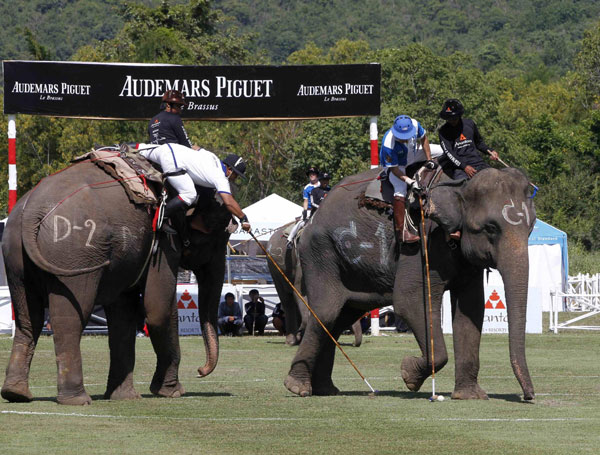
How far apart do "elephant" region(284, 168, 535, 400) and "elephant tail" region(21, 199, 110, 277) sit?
334 centimetres

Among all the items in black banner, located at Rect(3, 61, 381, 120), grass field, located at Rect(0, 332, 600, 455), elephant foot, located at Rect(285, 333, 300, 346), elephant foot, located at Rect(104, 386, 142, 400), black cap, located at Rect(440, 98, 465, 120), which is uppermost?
black banner, located at Rect(3, 61, 381, 120)

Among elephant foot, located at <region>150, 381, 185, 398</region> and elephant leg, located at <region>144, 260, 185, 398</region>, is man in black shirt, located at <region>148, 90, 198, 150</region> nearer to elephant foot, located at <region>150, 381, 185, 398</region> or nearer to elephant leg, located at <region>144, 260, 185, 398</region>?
elephant leg, located at <region>144, 260, 185, 398</region>

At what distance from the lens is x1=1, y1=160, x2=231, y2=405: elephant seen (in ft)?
44.8

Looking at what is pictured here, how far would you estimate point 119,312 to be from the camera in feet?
50.0

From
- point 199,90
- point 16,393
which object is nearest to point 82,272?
point 16,393

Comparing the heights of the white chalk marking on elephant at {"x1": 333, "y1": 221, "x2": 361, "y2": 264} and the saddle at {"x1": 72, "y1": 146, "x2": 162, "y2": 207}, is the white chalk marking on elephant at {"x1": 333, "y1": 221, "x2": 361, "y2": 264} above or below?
below

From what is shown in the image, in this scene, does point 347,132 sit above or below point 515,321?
above

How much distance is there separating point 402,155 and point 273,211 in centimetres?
2111

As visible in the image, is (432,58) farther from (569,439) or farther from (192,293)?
(569,439)

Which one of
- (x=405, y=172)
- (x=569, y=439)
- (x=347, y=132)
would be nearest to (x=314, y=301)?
(x=405, y=172)

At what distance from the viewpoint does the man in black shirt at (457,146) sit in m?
15.2

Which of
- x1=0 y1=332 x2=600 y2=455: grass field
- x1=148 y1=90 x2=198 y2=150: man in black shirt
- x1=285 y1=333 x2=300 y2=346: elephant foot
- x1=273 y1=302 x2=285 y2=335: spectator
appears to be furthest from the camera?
x1=273 y1=302 x2=285 y2=335: spectator

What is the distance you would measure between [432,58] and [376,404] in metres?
61.2

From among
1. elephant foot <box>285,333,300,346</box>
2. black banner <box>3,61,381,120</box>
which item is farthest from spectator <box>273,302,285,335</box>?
black banner <box>3,61,381,120</box>
